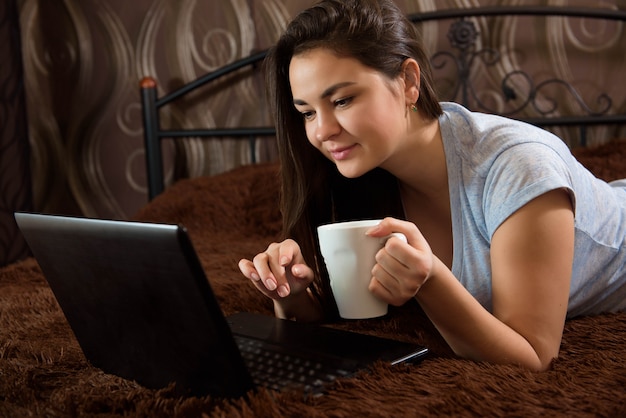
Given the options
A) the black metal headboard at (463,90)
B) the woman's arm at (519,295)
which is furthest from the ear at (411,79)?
the black metal headboard at (463,90)

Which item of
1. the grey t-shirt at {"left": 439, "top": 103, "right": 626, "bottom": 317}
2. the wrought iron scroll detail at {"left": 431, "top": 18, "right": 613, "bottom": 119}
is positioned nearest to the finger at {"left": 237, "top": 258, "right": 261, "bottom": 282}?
the grey t-shirt at {"left": 439, "top": 103, "right": 626, "bottom": 317}

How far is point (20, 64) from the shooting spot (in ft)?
7.79

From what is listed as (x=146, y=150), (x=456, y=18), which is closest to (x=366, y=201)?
(x=456, y=18)

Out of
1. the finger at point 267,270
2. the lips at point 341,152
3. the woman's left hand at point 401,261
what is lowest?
the finger at point 267,270

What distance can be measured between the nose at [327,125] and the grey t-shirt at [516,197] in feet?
0.71

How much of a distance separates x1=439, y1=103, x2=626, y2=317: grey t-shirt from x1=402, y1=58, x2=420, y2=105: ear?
84 mm

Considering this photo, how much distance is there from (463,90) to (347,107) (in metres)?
1.41

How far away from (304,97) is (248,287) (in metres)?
0.51

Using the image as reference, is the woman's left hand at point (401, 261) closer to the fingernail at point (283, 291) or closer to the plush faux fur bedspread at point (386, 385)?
the plush faux fur bedspread at point (386, 385)

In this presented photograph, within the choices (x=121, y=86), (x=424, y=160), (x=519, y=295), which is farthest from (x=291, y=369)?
(x=121, y=86)

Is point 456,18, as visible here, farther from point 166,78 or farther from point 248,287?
point 248,287

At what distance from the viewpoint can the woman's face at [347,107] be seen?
0.97 metres

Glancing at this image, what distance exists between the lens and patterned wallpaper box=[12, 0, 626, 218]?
2.53 meters

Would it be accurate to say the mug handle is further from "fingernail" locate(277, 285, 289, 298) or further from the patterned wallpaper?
the patterned wallpaper
